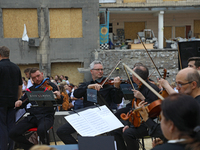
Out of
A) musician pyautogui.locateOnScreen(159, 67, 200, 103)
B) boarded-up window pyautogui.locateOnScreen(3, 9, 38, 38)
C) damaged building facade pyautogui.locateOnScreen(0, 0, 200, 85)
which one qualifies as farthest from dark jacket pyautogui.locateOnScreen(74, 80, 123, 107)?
boarded-up window pyautogui.locateOnScreen(3, 9, 38, 38)

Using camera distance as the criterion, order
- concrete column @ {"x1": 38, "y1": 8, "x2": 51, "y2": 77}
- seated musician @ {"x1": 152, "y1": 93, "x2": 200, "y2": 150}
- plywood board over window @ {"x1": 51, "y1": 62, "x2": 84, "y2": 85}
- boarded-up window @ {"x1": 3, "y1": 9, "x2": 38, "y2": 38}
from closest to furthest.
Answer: seated musician @ {"x1": 152, "y1": 93, "x2": 200, "y2": 150} < boarded-up window @ {"x1": 3, "y1": 9, "x2": 38, "y2": 38} < concrete column @ {"x1": 38, "y1": 8, "x2": 51, "y2": 77} < plywood board over window @ {"x1": 51, "y1": 62, "x2": 84, "y2": 85}

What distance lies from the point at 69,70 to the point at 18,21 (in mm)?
3868

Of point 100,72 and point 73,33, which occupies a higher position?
point 73,33

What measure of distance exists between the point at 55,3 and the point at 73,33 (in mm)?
1862

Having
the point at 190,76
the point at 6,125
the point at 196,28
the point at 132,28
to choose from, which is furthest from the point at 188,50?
the point at 196,28

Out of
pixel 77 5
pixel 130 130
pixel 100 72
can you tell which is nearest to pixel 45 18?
pixel 77 5

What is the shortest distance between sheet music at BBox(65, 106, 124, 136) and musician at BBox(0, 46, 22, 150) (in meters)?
1.68

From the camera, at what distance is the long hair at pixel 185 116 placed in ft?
5.04

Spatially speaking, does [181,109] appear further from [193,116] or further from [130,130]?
[130,130]

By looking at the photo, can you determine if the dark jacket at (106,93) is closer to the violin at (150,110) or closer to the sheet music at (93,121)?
the violin at (150,110)

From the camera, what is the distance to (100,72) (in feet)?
14.7

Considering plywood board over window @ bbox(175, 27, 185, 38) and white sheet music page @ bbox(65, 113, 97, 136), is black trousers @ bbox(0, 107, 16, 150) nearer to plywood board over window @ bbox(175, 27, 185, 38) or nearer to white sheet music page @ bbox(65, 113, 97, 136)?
white sheet music page @ bbox(65, 113, 97, 136)

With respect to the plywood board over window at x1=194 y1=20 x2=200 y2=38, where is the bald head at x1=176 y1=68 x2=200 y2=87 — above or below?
below

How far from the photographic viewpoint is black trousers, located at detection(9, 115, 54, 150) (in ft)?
13.3
